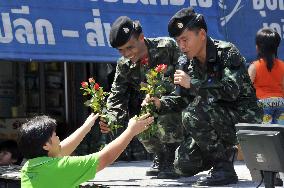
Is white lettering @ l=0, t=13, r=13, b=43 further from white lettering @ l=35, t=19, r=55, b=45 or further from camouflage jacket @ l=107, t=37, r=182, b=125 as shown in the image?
camouflage jacket @ l=107, t=37, r=182, b=125

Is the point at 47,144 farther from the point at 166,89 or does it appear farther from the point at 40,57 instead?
the point at 40,57

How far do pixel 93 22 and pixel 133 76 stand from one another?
2.48 meters

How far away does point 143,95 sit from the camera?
5.52m

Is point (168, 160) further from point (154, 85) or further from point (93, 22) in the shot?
point (93, 22)

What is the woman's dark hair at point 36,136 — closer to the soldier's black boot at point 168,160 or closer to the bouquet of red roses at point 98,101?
the bouquet of red roses at point 98,101

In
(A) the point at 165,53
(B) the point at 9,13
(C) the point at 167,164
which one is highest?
(B) the point at 9,13

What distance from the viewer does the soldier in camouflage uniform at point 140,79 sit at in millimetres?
5191

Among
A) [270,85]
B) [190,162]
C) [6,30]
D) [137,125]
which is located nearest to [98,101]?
[190,162]

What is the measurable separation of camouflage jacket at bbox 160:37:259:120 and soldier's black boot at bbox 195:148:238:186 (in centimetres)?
34

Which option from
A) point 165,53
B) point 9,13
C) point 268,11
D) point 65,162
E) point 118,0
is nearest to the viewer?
point 65,162

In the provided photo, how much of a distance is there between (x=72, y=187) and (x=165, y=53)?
191cm

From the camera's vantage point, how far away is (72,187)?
A: 3.69 metres

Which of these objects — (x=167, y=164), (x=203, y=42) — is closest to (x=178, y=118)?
(x=167, y=164)

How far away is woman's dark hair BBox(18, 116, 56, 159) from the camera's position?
12.0ft
